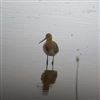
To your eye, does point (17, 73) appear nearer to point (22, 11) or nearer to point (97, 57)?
point (22, 11)

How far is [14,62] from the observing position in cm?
98

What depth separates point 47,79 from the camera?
0.99 m

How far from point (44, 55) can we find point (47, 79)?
14 centimetres

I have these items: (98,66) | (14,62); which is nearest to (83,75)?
(98,66)

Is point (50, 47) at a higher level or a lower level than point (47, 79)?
higher

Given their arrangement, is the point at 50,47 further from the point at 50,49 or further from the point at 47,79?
the point at 47,79

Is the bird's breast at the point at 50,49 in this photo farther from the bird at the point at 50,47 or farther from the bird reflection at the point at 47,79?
the bird reflection at the point at 47,79

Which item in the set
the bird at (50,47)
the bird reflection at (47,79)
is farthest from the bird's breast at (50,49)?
the bird reflection at (47,79)

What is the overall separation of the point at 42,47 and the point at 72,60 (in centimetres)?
18

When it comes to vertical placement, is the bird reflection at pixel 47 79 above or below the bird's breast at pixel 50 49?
below

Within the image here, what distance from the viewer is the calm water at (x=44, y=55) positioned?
0.95m

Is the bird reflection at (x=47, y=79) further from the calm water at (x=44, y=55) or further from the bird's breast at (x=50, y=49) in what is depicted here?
the bird's breast at (x=50, y=49)

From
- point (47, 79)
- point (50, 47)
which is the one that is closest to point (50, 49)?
point (50, 47)

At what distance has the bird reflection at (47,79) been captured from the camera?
0.98m
